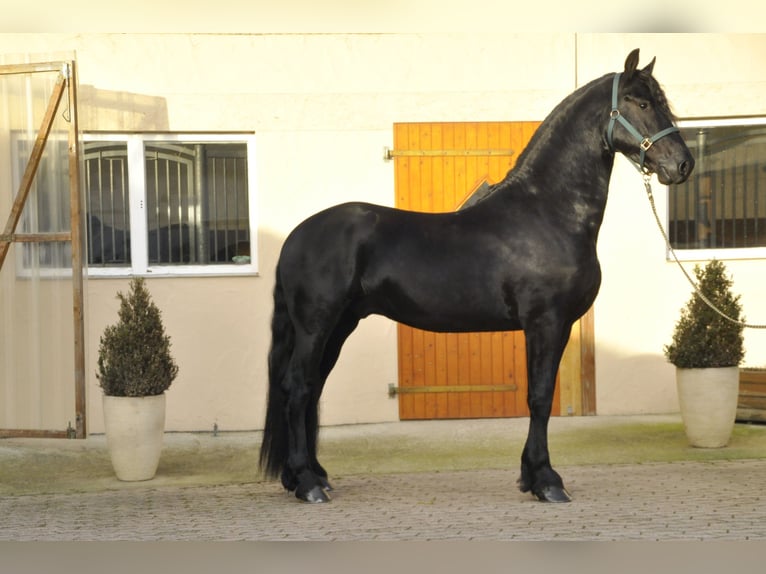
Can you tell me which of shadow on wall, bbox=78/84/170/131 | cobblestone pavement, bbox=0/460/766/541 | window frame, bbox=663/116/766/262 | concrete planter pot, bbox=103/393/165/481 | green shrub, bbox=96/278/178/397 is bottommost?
cobblestone pavement, bbox=0/460/766/541

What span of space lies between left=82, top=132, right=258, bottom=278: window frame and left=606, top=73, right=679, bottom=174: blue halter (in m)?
4.06

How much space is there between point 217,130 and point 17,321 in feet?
7.93

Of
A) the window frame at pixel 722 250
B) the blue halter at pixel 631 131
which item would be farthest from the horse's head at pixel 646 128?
the window frame at pixel 722 250

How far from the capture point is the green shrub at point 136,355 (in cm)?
695

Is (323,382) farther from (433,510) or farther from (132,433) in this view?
(132,433)

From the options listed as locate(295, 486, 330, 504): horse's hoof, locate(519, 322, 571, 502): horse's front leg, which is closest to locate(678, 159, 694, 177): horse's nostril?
locate(519, 322, 571, 502): horse's front leg

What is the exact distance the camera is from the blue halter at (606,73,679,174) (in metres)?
5.74

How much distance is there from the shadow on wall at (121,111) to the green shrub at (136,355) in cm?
237

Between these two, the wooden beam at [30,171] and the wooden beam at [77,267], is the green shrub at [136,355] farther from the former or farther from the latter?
the wooden beam at [30,171]

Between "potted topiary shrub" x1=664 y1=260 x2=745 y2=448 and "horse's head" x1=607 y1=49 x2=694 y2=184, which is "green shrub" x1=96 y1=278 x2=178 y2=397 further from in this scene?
"potted topiary shrub" x1=664 y1=260 x2=745 y2=448

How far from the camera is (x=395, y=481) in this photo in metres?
6.73

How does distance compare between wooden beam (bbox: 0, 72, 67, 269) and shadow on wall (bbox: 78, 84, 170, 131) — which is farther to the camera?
shadow on wall (bbox: 78, 84, 170, 131)

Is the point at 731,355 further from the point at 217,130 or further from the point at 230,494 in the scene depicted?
the point at 217,130

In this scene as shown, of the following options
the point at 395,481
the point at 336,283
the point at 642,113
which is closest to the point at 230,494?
the point at 395,481
